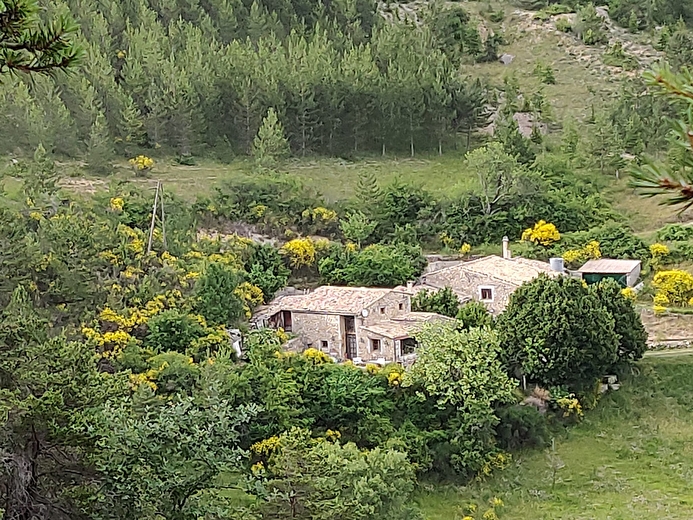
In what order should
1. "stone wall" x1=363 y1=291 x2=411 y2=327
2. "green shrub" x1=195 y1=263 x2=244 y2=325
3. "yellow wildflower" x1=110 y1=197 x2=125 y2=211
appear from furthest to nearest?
"yellow wildflower" x1=110 y1=197 x2=125 y2=211 < "stone wall" x1=363 y1=291 x2=411 y2=327 < "green shrub" x1=195 y1=263 x2=244 y2=325

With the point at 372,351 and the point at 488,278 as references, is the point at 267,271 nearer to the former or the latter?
the point at 372,351

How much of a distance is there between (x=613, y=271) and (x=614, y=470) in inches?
343

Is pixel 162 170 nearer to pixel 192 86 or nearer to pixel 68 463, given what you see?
pixel 192 86

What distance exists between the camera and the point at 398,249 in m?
25.3

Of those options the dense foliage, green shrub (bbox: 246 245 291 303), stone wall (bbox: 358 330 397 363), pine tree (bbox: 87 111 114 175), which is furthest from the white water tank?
pine tree (bbox: 87 111 114 175)

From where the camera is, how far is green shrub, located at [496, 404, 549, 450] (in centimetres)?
1695

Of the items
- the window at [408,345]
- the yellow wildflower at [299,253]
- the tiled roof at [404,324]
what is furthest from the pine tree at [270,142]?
the window at [408,345]

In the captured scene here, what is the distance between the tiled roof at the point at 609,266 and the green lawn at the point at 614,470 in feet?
16.0

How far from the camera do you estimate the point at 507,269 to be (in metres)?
22.8

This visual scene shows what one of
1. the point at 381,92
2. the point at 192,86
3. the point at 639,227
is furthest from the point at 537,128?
the point at 192,86

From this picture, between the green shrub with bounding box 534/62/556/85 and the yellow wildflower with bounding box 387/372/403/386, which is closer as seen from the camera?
the yellow wildflower with bounding box 387/372/403/386

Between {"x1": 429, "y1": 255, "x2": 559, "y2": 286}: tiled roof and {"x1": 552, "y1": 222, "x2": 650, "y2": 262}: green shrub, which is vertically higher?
{"x1": 429, "y1": 255, "x2": 559, "y2": 286}: tiled roof

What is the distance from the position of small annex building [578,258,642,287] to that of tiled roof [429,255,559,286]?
1.31 m

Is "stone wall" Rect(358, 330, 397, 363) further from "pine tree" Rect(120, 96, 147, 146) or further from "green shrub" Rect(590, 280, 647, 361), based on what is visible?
"pine tree" Rect(120, 96, 147, 146)
